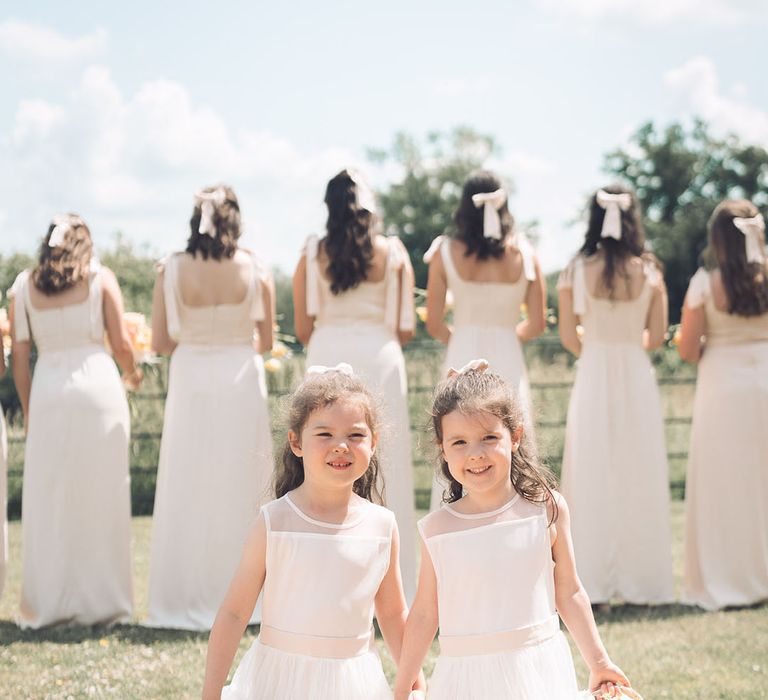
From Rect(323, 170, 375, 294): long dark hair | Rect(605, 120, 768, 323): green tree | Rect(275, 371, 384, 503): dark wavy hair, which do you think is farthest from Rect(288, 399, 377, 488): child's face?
Rect(605, 120, 768, 323): green tree

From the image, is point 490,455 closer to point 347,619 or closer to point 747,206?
point 347,619

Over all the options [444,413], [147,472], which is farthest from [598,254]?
[147,472]

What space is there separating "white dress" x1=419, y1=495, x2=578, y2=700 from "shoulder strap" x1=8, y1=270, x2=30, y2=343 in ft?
13.3

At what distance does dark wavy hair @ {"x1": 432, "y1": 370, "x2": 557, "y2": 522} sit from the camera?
3.31 metres

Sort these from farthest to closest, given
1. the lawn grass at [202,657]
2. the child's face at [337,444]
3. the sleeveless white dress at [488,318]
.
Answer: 1. the sleeveless white dress at [488,318]
2. the lawn grass at [202,657]
3. the child's face at [337,444]

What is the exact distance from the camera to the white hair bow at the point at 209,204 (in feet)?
21.1

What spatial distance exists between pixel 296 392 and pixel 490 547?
0.78 meters

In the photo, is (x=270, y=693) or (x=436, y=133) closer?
(x=270, y=693)

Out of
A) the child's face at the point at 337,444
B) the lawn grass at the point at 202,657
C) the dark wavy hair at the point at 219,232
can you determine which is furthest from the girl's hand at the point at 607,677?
the dark wavy hair at the point at 219,232

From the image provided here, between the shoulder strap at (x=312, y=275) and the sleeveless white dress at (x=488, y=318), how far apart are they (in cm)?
69

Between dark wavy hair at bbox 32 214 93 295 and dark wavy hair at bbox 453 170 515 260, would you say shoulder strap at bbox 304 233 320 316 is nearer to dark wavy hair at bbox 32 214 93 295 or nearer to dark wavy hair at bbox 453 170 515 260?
dark wavy hair at bbox 453 170 515 260

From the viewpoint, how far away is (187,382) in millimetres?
6562

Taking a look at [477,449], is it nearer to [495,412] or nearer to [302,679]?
[495,412]

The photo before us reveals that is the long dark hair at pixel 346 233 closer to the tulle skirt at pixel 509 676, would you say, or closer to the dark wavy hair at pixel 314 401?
the dark wavy hair at pixel 314 401
